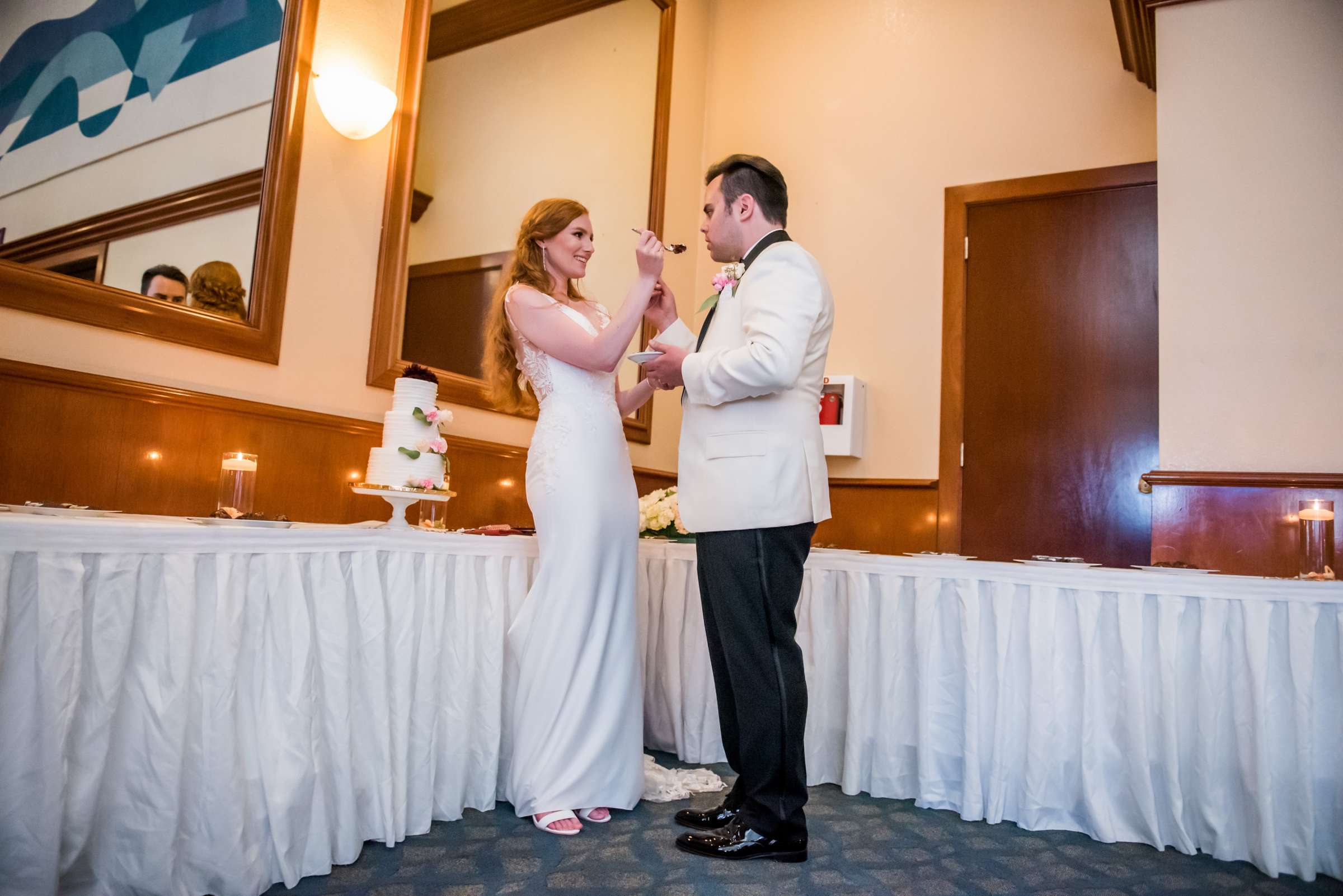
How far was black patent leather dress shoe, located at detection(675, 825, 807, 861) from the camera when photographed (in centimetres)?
219

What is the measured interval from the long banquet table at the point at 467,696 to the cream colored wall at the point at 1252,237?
106cm

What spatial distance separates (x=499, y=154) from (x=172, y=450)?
1853 millimetres

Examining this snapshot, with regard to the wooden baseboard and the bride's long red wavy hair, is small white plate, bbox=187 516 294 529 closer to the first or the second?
the wooden baseboard

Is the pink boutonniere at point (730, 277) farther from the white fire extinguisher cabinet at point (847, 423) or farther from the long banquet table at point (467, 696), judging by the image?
the white fire extinguisher cabinet at point (847, 423)

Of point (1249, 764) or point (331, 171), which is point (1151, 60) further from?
point (331, 171)

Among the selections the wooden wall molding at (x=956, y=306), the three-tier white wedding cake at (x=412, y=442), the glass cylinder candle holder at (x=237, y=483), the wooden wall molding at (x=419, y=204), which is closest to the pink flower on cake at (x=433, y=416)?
the three-tier white wedding cake at (x=412, y=442)

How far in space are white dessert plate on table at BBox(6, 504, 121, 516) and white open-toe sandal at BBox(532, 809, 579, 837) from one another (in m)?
1.30

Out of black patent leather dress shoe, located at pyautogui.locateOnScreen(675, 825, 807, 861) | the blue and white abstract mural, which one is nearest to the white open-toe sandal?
black patent leather dress shoe, located at pyautogui.locateOnScreen(675, 825, 807, 861)

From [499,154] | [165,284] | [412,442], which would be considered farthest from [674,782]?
[499,154]

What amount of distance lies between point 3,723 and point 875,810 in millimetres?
2205

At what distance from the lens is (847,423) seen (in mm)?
4512

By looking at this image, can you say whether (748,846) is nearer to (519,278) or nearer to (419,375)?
(419,375)

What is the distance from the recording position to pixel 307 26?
2838mm

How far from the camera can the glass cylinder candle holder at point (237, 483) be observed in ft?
7.95
